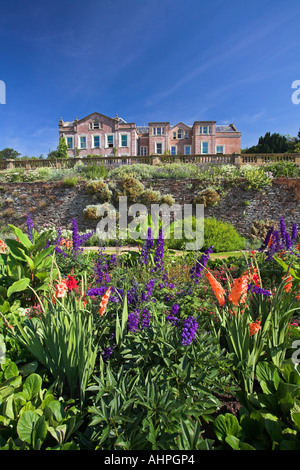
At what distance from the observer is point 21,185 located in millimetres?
12703

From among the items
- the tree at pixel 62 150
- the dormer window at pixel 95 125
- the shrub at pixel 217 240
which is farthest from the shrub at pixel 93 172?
the dormer window at pixel 95 125

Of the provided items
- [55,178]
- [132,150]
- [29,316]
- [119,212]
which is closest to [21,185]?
[55,178]

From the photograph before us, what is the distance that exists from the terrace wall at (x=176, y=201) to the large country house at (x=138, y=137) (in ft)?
57.8

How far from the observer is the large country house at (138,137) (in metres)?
29.2

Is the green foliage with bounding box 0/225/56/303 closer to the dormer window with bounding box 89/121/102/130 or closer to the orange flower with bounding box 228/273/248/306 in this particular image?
the orange flower with bounding box 228/273/248/306

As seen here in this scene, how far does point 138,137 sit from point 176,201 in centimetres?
2215

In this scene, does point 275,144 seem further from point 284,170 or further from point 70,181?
point 70,181

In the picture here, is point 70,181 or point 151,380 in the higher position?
point 70,181

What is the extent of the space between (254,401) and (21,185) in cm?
1401

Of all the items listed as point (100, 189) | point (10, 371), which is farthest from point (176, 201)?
point (10, 371)

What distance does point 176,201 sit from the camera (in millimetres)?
11844

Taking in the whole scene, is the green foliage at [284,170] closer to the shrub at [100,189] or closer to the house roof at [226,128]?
the shrub at [100,189]

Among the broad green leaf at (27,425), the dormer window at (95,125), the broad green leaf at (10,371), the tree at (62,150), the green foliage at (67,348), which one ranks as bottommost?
the broad green leaf at (27,425)

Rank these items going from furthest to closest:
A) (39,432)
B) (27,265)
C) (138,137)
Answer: (138,137)
(27,265)
(39,432)
